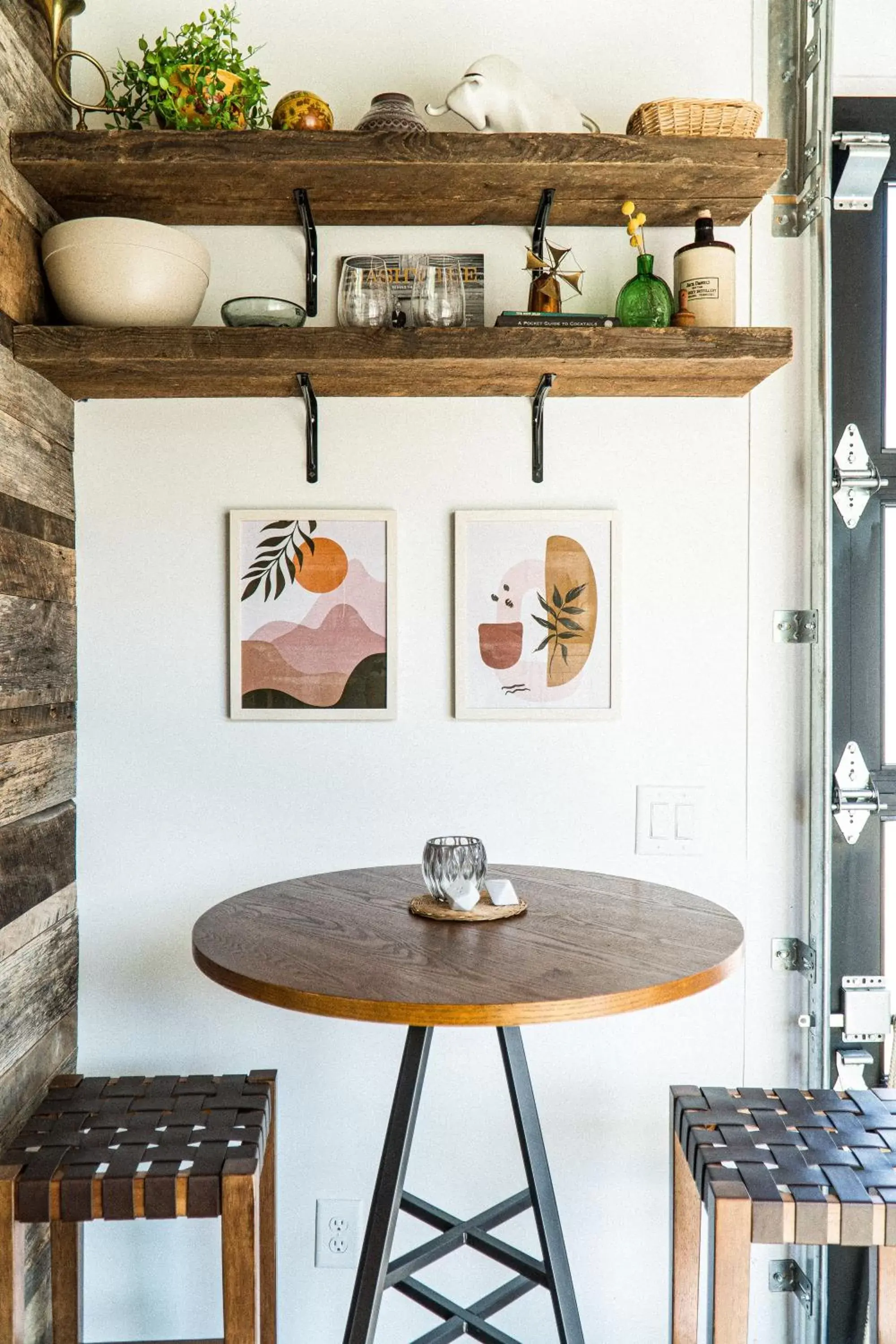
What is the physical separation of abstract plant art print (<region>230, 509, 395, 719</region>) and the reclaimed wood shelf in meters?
0.29

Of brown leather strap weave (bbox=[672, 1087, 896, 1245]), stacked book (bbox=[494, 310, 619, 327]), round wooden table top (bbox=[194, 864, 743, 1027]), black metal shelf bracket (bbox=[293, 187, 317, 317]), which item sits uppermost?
black metal shelf bracket (bbox=[293, 187, 317, 317])

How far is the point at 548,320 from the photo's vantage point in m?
1.71

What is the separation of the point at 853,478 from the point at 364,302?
0.99 m

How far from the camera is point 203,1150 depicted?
1.36 metres

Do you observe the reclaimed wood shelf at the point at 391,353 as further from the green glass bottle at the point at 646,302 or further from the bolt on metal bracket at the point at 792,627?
the bolt on metal bracket at the point at 792,627

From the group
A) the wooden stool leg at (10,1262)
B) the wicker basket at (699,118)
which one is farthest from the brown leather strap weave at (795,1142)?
the wicker basket at (699,118)

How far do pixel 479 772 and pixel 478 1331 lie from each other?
0.90 m

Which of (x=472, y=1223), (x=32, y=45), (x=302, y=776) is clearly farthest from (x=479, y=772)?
(x=32, y=45)

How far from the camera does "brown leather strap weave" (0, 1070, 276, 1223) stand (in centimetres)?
129

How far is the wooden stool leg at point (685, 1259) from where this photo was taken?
5.23 feet

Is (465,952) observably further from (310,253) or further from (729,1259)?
(310,253)

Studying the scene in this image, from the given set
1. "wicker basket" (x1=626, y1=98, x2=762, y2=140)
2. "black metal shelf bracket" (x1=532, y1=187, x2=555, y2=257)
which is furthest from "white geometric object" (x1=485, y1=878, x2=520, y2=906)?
"wicker basket" (x1=626, y1=98, x2=762, y2=140)

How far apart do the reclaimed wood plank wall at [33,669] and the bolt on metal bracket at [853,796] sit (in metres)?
1.46

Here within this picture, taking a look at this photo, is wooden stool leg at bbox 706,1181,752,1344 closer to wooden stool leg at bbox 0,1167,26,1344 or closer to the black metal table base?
the black metal table base
